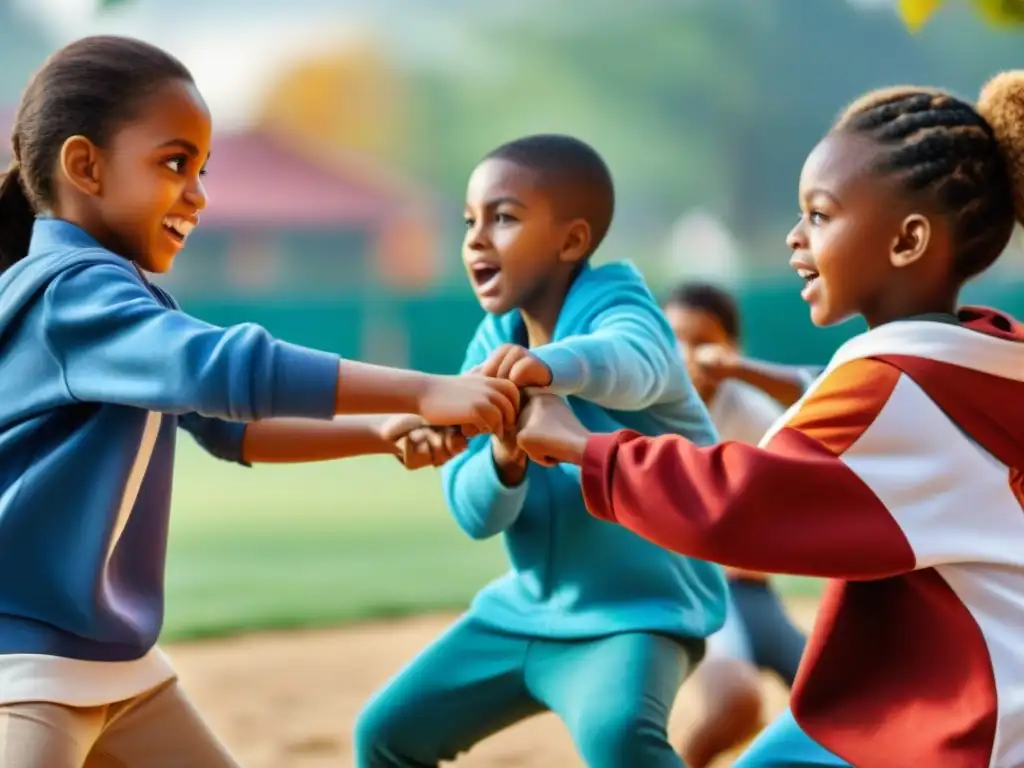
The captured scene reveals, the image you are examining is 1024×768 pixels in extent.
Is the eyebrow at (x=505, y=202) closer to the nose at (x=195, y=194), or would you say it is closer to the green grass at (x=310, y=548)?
the nose at (x=195, y=194)

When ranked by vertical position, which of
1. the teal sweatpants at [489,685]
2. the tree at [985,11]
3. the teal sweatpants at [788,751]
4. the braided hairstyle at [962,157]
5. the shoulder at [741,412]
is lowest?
the teal sweatpants at [489,685]

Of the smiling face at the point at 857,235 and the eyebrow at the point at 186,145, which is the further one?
the eyebrow at the point at 186,145

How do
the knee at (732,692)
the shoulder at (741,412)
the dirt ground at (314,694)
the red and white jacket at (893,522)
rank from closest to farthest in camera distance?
the red and white jacket at (893,522), the knee at (732,692), the shoulder at (741,412), the dirt ground at (314,694)

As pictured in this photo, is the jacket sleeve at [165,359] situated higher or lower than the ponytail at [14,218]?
lower

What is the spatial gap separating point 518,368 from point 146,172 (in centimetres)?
44

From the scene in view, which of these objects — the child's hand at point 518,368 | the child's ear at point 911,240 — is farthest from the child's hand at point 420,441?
the child's ear at point 911,240

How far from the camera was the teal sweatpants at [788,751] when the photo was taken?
4.60 feet

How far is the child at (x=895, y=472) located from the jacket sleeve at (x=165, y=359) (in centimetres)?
29

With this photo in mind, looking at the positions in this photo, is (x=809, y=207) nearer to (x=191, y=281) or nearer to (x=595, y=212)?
(x=595, y=212)

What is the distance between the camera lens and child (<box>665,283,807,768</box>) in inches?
99.0

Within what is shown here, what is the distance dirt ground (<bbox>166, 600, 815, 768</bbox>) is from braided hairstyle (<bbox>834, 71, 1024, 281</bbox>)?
1.88 metres

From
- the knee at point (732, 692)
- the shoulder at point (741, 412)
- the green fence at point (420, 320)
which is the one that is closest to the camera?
the knee at point (732, 692)

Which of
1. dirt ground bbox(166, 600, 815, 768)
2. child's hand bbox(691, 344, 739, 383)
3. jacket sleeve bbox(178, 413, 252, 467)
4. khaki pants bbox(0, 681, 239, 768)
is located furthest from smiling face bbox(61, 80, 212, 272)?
dirt ground bbox(166, 600, 815, 768)

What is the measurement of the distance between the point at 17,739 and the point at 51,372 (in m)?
0.36
